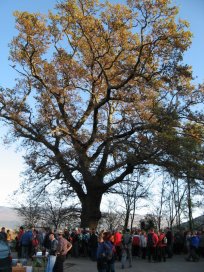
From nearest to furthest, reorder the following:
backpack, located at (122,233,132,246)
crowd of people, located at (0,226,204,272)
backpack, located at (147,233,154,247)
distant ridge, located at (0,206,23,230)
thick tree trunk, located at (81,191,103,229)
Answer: backpack, located at (122,233,132,246) < crowd of people, located at (0,226,204,272) < backpack, located at (147,233,154,247) < thick tree trunk, located at (81,191,103,229) < distant ridge, located at (0,206,23,230)

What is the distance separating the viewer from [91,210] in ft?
93.6

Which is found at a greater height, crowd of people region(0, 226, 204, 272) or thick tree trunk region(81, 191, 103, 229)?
thick tree trunk region(81, 191, 103, 229)

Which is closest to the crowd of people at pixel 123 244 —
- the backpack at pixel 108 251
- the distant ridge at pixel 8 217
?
the backpack at pixel 108 251

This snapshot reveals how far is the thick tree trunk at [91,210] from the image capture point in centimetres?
2833

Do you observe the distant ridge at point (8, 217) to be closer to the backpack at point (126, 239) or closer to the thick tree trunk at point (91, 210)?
the thick tree trunk at point (91, 210)

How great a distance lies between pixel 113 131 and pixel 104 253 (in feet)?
46.6

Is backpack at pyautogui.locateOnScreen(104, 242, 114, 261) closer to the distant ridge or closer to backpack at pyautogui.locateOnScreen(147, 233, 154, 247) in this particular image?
backpack at pyautogui.locateOnScreen(147, 233, 154, 247)

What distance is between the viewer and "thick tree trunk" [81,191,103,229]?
28.3 meters

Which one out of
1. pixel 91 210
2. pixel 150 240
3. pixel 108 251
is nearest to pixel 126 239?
pixel 150 240

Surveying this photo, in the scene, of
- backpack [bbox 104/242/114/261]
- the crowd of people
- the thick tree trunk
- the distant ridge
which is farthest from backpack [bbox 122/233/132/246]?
the distant ridge

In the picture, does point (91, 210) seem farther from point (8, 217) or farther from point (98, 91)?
point (8, 217)

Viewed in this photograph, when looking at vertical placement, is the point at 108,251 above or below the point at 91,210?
below

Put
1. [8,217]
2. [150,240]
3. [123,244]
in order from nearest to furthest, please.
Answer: [123,244] → [150,240] → [8,217]

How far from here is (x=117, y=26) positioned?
2678 cm
